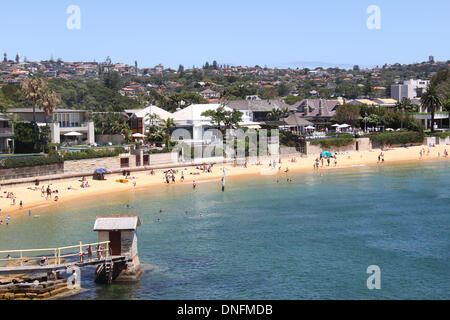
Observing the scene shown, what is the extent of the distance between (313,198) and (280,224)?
1107cm

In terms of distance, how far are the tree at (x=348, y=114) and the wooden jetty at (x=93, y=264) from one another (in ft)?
216

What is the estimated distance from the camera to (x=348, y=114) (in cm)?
8962

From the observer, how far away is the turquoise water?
28078 millimetres

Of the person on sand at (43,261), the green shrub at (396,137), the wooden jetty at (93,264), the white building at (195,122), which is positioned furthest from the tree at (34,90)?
the green shrub at (396,137)

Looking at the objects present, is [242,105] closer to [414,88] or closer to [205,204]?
[205,204]

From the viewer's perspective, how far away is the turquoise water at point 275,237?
28.1 m

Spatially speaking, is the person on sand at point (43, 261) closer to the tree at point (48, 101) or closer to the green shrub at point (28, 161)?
the green shrub at point (28, 161)

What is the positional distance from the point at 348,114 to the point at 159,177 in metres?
40.9

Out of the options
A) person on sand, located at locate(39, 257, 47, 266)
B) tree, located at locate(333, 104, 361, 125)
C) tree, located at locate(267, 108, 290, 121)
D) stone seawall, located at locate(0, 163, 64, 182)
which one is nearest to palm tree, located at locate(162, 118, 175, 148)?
stone seawall, located at locate(0, 163, 64, 182)

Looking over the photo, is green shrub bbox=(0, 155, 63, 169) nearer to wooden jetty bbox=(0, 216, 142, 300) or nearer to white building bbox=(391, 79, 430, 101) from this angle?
wooden jetty bbox=(0, 216, 142, 300)

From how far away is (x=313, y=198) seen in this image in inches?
1997

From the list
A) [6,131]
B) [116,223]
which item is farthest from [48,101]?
[116,223]

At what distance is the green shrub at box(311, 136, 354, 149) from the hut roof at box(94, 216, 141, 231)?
51.5 m
